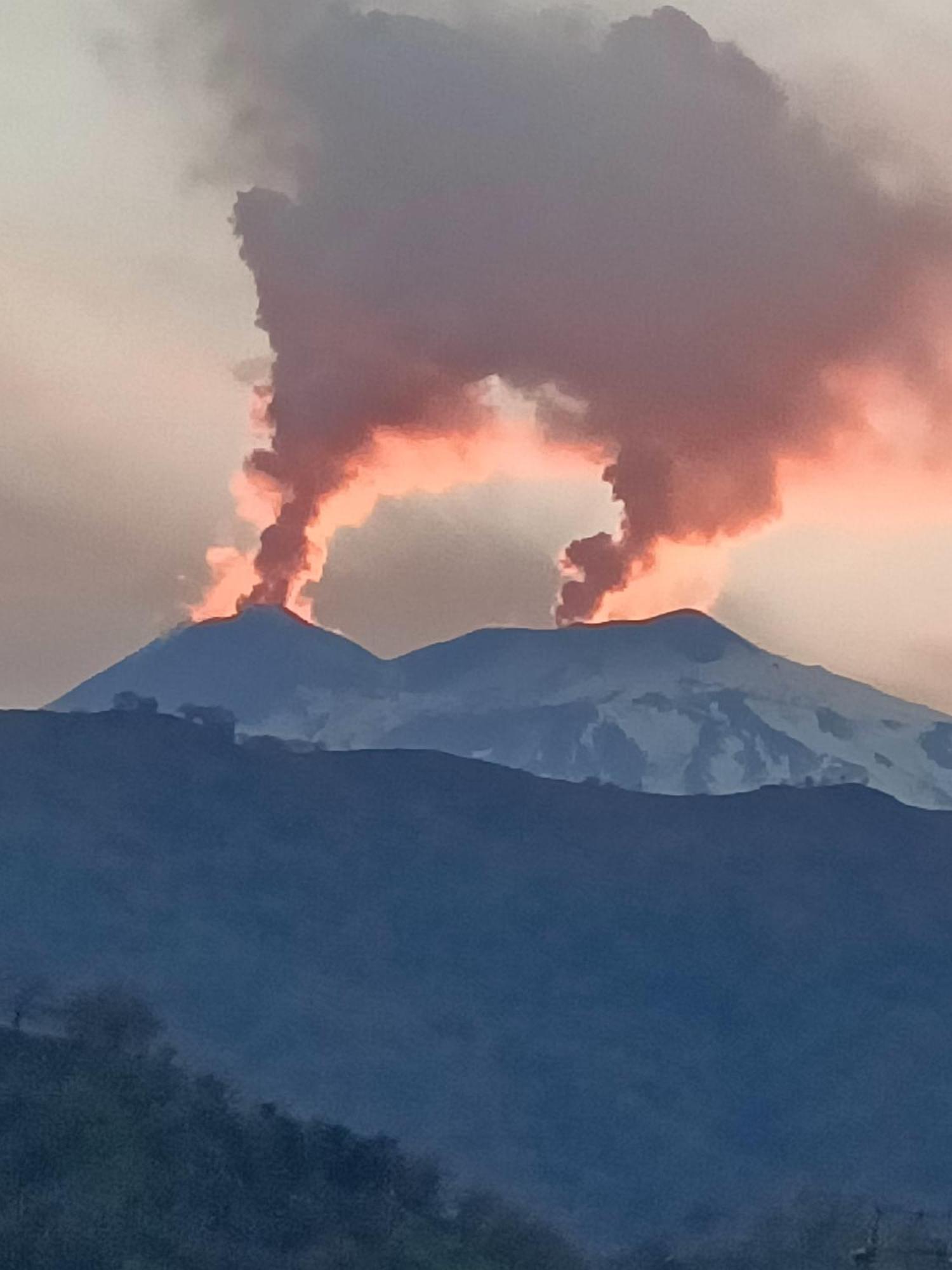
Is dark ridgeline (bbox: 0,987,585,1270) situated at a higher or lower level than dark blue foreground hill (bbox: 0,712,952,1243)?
lower

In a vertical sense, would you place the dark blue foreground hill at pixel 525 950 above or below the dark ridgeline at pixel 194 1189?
above

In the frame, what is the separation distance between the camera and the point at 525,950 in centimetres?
15888

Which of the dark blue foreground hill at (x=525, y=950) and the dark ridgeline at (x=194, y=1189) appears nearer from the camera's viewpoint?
the dark ridgeline at (x=194, y=1189)

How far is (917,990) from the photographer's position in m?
159

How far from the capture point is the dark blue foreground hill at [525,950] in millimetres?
129375

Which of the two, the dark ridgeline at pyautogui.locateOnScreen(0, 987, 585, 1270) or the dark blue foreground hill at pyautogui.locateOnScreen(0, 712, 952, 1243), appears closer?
the dark ridgeline at pyautogui.locateOnScreen(0, 987, 585, 1270)

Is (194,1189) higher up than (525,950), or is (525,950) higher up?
(525,950)

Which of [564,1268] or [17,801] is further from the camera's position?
[17,801]

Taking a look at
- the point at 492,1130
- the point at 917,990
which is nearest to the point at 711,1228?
the point at 492,1130

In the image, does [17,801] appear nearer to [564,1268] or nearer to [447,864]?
[447,864]

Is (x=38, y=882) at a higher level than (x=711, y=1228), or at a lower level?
higher

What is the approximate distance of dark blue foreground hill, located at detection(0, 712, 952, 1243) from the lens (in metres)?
129

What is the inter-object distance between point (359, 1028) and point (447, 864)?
107 ft

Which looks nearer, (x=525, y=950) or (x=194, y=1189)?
(x=194, y=1189)
